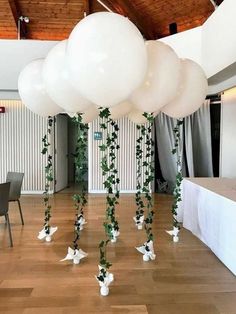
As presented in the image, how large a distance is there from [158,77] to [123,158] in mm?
6010

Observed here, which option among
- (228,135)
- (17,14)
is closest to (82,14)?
(17,14)

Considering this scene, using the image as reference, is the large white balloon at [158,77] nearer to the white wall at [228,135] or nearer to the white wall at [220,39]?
the white wall at [220,39]

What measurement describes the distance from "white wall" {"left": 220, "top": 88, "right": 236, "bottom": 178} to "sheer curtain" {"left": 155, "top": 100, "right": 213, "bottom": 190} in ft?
3.36

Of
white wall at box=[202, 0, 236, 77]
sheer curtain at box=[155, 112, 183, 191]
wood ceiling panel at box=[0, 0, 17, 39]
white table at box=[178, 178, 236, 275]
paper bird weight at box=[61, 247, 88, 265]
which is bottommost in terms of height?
paper bird weight at box=[61, 247, 88, 265]

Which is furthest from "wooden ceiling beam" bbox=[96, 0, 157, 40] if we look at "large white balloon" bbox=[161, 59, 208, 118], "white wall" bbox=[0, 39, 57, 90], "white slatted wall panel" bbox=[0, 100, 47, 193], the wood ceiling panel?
"large white balloon" bbox=[161, 59, 208, 118]

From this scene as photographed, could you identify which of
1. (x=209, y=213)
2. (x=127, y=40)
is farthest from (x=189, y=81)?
(x=209, y=213)

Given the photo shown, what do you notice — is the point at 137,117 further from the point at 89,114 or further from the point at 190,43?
the point at 190,43

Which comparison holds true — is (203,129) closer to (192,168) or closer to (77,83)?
(192,168)

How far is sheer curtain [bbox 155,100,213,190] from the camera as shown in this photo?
776 cm

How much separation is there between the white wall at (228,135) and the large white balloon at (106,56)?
14.7ft

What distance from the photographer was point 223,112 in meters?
6.72

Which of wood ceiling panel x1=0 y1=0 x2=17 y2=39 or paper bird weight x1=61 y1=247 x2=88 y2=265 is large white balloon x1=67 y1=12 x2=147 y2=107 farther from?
wood ceiling panel x1=0 y1=0 x2=17 y2=39

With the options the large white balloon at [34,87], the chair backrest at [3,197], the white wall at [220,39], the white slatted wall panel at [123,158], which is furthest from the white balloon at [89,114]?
the white slatted wall panel at [123,158]

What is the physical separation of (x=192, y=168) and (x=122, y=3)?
14.3ft
